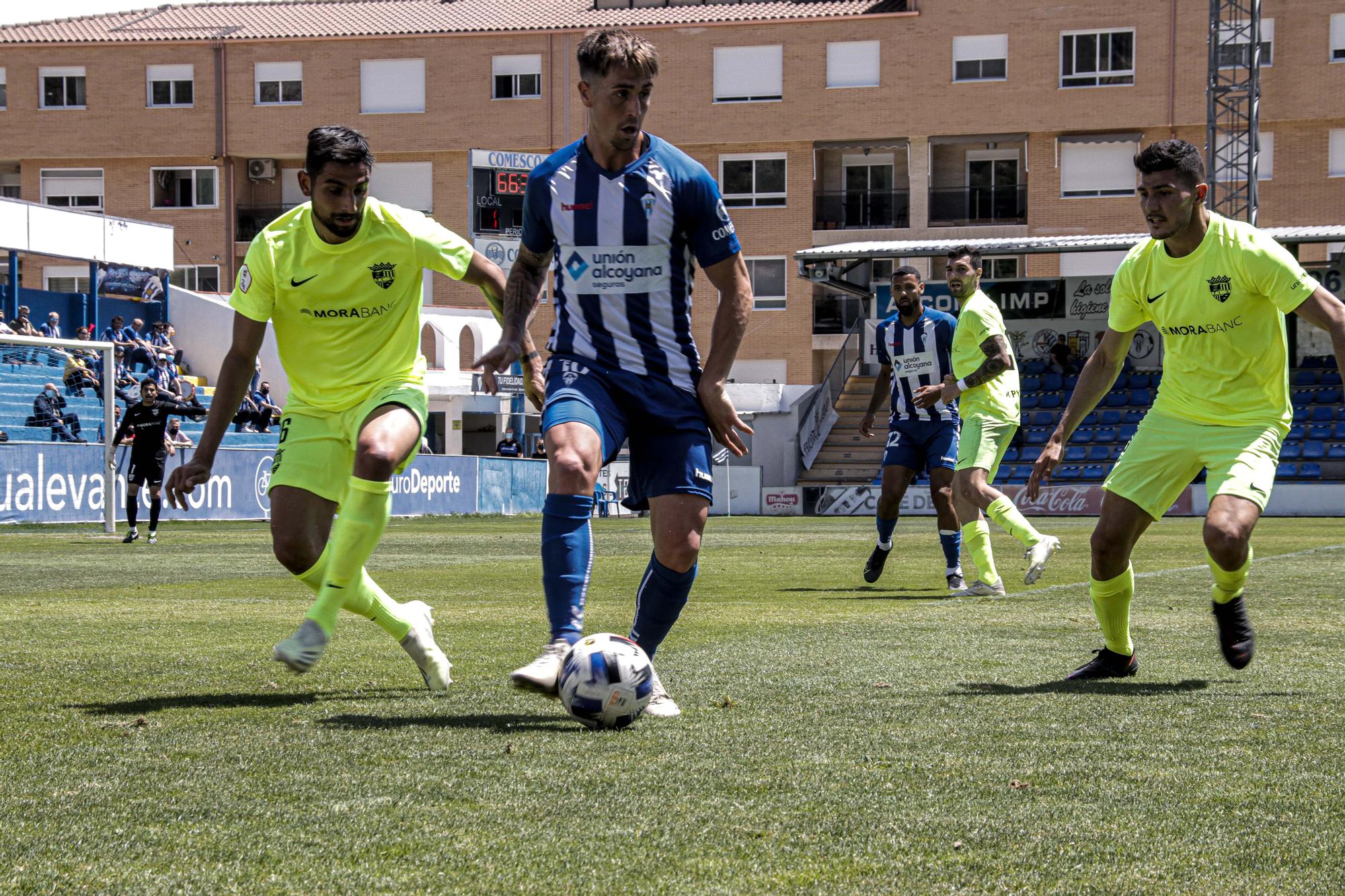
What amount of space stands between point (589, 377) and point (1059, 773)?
2033 millimetres

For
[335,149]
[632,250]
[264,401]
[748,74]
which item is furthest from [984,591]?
[748,74]

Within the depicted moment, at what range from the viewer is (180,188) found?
5600 centimetres

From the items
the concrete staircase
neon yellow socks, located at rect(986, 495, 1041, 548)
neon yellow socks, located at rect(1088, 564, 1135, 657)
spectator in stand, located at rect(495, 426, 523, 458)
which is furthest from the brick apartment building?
neon yellow socks, located at rect(1088, 564, 1135, 657)

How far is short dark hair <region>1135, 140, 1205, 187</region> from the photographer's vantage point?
20.4 feet

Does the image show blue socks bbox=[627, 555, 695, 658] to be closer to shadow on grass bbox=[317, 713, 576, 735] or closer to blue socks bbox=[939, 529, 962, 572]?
shadow on grass bbox=[317, 713, 576, 735]

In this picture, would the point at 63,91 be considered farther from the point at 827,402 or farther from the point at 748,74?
the point at 827,402

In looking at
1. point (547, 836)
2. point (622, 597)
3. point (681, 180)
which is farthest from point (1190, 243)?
point (622, 597)

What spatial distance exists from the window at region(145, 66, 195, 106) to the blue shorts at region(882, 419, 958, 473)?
47860mm

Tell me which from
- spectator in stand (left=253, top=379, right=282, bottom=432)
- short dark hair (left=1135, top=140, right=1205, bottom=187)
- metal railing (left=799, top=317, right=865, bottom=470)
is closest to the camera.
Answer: short dark hair (left=1135, top=140, right=1205, bottom=187)

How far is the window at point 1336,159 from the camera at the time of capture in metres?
50.5

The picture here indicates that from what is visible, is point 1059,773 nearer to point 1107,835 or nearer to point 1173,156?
point 1107,835

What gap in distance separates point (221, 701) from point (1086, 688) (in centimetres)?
328

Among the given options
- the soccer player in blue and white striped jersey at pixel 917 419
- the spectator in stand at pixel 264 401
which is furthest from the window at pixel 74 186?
the soccer player in blue and white striped jersey at pixel 917 419

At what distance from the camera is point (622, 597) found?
11.4 m
